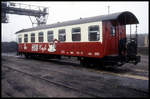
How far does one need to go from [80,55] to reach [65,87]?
5.25 meters

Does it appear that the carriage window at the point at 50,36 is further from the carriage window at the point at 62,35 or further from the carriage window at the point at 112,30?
the carriage window at the point at 112,30

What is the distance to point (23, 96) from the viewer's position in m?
5.95

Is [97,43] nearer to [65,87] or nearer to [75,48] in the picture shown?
[75,48]

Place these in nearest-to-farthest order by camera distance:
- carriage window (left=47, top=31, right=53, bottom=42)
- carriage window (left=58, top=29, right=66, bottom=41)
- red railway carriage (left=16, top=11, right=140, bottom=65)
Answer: red railway carriage (left=16, top=11, right=140, bottom=65) → carriage window (left=58, top=29, right=66, bottom=41) → carriage window (left=47, top=31, right=53, bottom=42)

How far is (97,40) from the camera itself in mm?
10914

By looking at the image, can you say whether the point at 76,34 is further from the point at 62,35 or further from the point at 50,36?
the point at 50,36

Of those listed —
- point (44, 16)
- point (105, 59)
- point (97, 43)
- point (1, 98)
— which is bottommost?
point (1, 98)

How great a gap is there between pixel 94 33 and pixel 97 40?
1.84 feet

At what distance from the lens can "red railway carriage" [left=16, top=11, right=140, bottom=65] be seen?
10633 millimetres

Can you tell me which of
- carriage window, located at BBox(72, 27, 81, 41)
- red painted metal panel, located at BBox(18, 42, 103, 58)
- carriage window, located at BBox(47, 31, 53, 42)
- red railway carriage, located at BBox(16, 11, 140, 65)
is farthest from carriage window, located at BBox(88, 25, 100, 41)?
carriage window, located at BBox(47, 31, 53, 42)

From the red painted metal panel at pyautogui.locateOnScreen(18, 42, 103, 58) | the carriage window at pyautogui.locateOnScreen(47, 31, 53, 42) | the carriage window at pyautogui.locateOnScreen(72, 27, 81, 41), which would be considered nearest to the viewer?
the red painted metal panel at pyautogui.locateOnScreen(18, 42, 103, 58)

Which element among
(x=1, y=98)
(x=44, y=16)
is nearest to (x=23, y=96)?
(x=1, y=98)

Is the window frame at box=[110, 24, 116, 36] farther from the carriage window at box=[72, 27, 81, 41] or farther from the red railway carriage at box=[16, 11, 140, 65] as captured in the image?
the carriage window at box=[72, 27, 81, 41]

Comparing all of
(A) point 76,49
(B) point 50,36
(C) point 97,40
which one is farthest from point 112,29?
(B) point 50,36
